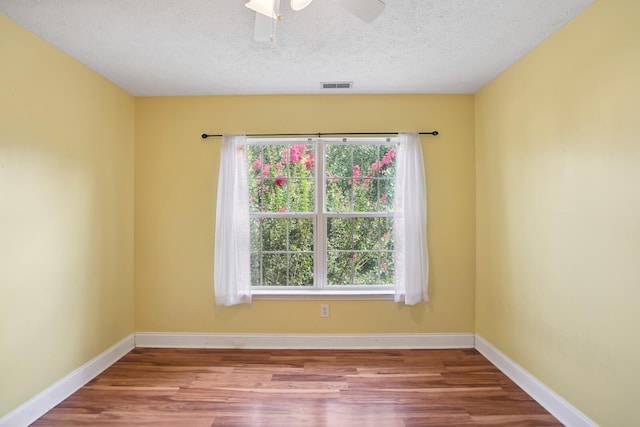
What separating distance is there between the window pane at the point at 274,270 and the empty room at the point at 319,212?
0.8 inches

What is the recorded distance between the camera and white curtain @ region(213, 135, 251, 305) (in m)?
2.95

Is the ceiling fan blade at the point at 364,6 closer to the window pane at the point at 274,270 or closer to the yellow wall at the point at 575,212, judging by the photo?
the yellow wall at the point at 575,212

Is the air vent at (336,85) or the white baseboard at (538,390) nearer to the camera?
the white baseboard at (538,390)

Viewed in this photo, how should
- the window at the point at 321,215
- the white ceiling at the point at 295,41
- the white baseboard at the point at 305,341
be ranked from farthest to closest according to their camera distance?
the window at the point at 321,215 → the white baseboard at the point at 305,341 → the white ceiling at the point at 295,41

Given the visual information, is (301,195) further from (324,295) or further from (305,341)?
(305,341)

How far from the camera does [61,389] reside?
2.22 metres

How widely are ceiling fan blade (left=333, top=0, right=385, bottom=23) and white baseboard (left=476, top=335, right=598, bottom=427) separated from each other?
2.42 metres

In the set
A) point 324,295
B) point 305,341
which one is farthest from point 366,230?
point 305,341

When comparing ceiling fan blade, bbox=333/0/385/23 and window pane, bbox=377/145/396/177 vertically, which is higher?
ceiling fan blade, bbox=333/0/385/23

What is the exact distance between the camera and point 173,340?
121 inches

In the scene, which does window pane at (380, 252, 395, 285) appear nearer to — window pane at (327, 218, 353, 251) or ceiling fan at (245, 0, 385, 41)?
window pane at (327, 218, 353, 251)

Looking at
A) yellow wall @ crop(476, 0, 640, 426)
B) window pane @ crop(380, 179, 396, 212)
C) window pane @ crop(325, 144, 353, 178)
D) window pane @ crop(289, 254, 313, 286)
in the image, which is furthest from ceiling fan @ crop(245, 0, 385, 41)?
window pane @ crop(289, 254, 313, 286)

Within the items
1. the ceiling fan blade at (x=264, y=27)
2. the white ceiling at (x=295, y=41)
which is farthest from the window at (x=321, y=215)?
Result: the ceiling fan blade at (x=264, y=27)

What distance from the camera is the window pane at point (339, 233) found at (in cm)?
317
